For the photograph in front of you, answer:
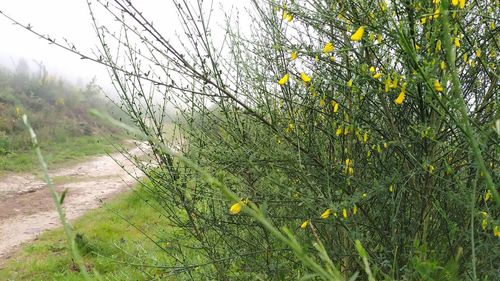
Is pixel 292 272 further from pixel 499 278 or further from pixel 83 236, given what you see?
pixel 83 236

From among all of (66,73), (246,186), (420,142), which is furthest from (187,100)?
(66,73)

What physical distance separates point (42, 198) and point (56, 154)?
13.9 feet

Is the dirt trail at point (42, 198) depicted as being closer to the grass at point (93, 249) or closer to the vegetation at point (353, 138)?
the grass at point (93, 249)

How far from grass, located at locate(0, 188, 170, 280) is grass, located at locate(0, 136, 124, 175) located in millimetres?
2153

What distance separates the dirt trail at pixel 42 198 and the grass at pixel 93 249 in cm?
36

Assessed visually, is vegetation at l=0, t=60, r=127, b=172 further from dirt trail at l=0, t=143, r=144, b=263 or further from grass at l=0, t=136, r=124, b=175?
dirt trail at l=0, t=143, r=144, b=263

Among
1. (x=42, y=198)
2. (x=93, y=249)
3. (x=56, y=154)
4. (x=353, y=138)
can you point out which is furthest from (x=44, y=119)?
(x=353, y=138)

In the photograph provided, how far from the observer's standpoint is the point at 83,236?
20.5ft

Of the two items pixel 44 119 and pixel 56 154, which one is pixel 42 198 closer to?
pixel 56 154

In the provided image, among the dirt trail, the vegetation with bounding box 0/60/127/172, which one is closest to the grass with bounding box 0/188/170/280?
the dirt trail

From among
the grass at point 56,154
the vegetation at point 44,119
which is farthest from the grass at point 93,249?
the vegetation at point 44,119

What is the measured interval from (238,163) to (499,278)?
1.31 metres

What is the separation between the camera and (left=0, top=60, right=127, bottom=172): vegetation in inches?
485

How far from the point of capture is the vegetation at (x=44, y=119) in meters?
12.3
